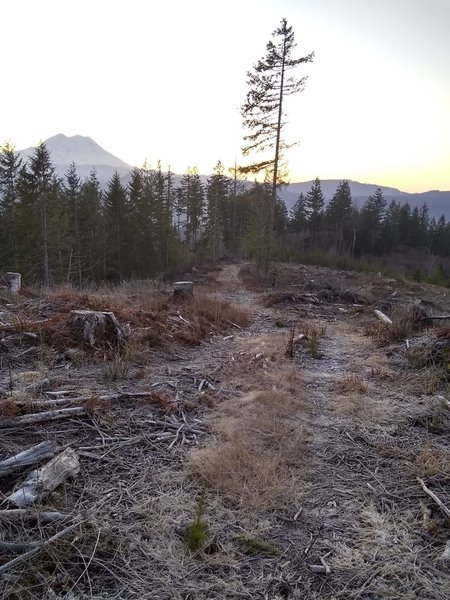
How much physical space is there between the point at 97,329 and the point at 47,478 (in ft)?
11.8

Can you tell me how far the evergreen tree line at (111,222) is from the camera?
2473cm

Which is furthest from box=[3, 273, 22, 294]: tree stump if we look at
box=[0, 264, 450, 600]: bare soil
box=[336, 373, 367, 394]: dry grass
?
box=[336, 373, 367, 394]: dry grass

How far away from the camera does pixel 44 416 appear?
3752mm

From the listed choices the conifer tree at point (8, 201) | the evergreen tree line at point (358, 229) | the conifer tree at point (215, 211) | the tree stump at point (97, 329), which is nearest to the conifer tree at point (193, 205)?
the conifer tree at point (215, 211)

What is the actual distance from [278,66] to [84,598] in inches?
808

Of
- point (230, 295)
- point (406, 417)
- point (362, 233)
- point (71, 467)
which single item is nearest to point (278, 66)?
point (230, 295)

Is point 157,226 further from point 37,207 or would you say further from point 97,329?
point 97,329

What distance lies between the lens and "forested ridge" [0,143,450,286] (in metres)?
24.8

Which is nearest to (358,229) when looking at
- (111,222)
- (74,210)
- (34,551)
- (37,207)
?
(111,222)

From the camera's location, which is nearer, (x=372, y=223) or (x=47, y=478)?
(x=47, y=478)

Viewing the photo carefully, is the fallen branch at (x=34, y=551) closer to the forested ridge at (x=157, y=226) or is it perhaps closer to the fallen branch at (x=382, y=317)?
the fallen branch at (x=382, y=317)

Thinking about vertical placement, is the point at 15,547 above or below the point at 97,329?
below

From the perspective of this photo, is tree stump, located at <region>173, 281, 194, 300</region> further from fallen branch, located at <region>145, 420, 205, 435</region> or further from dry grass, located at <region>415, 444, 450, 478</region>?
dry grass, located at <region>415, 444, 450, 478</region>

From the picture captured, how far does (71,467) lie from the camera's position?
3109 millimetres
